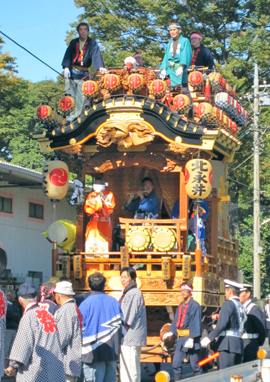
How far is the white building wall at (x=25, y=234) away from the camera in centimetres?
1852

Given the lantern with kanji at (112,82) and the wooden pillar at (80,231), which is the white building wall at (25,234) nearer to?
the wooden pillar at (80,231)

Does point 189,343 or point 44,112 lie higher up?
point 44,112

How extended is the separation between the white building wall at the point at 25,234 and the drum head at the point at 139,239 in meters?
6.13

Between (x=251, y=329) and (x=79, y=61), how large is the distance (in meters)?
6.69

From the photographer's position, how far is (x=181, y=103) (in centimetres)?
1313

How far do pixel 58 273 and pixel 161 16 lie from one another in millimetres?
18720

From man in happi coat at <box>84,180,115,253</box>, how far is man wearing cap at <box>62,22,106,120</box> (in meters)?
2.03

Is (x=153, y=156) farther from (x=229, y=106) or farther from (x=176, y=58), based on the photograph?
(x=176, y=58)

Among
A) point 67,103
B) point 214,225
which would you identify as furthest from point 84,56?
point 214,225

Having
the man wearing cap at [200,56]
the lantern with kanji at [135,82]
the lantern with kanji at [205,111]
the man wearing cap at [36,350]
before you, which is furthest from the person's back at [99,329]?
the man wearing cap at [200,56]

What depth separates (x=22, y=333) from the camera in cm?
643

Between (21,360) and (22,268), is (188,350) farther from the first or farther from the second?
(22,268)

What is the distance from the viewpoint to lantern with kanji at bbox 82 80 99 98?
44.0 ft

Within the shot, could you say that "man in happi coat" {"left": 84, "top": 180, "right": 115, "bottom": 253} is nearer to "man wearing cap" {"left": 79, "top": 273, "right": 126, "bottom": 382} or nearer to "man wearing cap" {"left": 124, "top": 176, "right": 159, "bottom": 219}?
"man wearing cap" {"left": 124, "top": 176, "right": 159, "bottom": 219}
